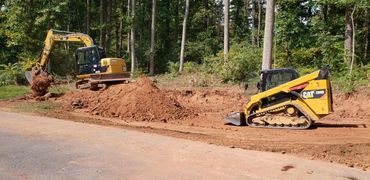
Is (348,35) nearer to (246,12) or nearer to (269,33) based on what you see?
(269,33)

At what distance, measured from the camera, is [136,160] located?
347 inches

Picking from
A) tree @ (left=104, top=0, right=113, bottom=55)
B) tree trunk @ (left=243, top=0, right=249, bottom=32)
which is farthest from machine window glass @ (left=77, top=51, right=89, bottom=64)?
tree trunk @ (left=243, top=0, right=249, bottom=32)

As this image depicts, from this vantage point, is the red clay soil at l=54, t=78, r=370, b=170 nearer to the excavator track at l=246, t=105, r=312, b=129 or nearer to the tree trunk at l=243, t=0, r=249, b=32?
the excavator track at l=246, t=105, r=312, b=129

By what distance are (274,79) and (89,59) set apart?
11.4 m

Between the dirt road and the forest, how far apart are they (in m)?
9.79

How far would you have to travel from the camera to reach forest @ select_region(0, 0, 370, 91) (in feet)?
79.2

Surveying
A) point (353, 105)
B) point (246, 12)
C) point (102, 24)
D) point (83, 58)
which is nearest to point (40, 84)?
point (83, 58)

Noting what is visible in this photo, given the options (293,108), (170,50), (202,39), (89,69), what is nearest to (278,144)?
(293,108)

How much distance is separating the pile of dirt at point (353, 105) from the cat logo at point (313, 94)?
370 cm

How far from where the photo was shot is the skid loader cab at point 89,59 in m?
22.4

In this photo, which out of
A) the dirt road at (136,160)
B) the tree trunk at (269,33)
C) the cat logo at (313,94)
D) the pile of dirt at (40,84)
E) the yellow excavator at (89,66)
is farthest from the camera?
the pile of dirt at (40,84)

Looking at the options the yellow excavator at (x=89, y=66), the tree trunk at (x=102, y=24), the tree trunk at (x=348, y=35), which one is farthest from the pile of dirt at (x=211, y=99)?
the tree trunk at (x=102, y=24)

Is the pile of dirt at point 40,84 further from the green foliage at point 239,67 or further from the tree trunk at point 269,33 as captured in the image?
the tree trunk at point 269,33

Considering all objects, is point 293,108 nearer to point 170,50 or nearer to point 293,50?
point 293,50
